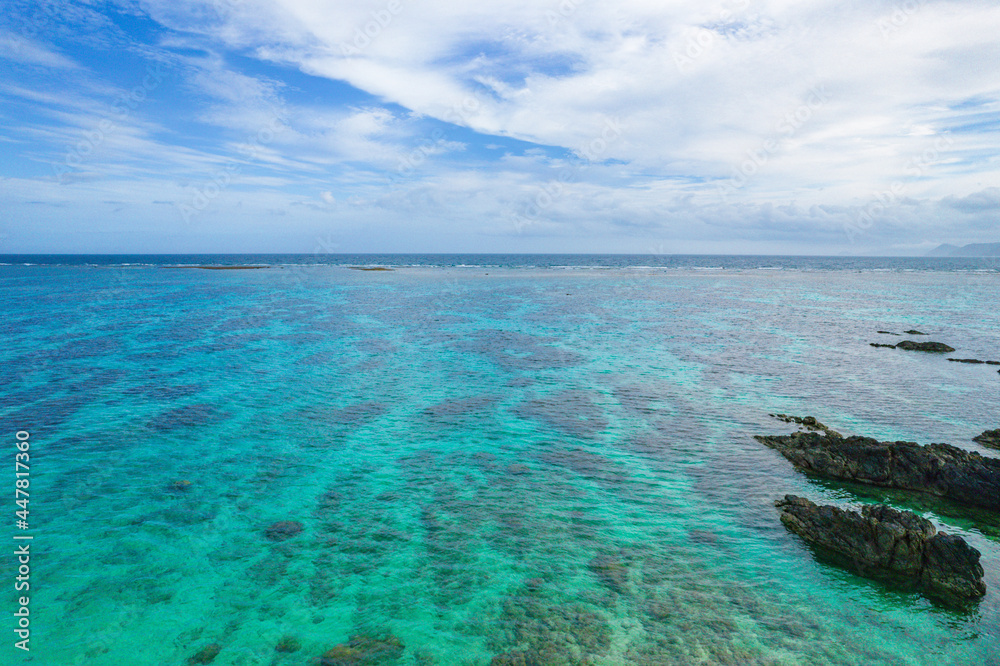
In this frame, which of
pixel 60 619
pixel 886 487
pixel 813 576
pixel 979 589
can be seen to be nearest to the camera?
pixel 60 619

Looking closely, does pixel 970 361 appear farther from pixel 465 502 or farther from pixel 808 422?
pixel 465 502

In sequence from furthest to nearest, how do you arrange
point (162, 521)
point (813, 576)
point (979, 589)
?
point (162, 521) → point (813, 576) → point (979, 589)

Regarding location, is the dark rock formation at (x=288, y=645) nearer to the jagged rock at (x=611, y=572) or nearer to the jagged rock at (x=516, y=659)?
the jagged rock at (x=516, y=659)

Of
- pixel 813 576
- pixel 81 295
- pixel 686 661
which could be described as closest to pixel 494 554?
pixel 686 661

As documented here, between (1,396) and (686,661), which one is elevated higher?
(1,396)

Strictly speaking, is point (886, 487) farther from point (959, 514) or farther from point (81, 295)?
point (81, 295)

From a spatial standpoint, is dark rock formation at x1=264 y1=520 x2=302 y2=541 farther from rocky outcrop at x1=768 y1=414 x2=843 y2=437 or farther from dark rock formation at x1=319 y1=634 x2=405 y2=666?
rocky outcrop at x1=768 y1=414 x2=843 y2=437

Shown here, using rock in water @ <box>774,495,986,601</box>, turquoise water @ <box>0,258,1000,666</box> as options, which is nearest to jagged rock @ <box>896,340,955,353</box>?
turquoise water @ <box>0,258,1000,666</box>
